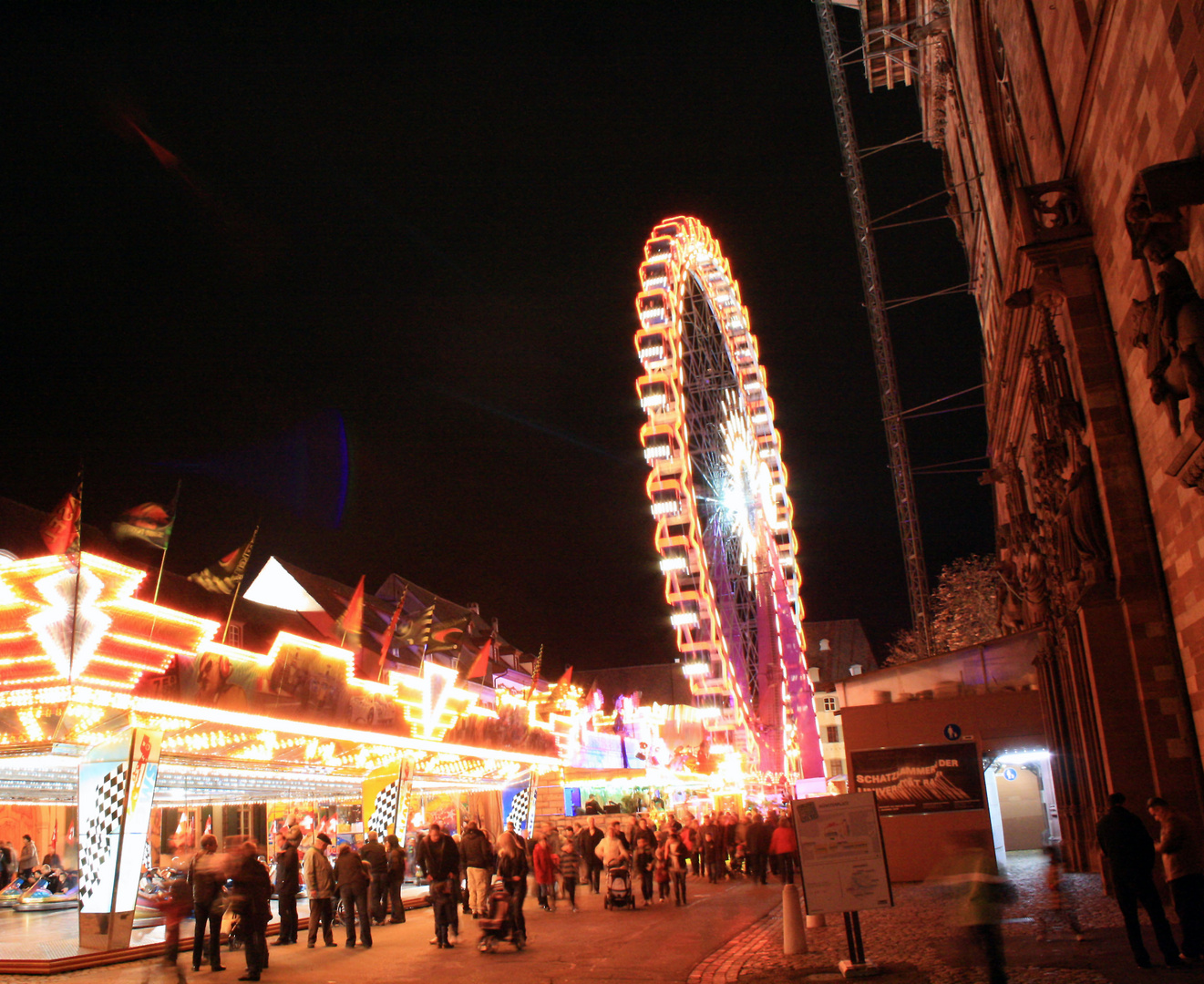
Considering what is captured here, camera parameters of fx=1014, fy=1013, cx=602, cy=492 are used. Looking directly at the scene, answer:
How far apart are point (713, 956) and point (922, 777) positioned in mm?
8536

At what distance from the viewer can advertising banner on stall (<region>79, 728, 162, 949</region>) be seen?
12.2 metres

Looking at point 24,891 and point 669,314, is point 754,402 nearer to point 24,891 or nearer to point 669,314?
point 669,314

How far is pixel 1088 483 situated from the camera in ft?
39.5

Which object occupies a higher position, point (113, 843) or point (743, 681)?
point (743, 681)

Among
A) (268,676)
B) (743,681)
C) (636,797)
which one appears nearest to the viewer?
(268,676)

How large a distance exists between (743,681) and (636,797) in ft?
23.4

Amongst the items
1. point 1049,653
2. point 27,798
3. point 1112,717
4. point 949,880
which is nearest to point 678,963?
point 949,880

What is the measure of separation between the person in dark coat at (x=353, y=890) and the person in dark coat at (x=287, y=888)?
61cm

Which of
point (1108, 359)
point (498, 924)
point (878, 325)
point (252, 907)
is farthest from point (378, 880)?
point (878, 325)

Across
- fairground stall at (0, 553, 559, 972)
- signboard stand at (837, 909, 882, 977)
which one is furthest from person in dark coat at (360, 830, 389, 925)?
signboard stand at (837, 909, 882, 977)

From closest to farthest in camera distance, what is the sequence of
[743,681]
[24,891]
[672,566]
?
[24,891] < [672,566] < [743,681]

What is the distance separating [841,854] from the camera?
984 cm

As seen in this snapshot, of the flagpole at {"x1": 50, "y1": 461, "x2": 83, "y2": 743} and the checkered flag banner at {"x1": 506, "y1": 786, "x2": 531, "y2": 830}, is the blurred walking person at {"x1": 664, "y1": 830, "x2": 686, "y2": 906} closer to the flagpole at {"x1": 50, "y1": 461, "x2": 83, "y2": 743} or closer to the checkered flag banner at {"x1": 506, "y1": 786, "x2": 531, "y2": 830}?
the checkered flag banner at {"x1": 506, "y1": 786, "x2": 531, "y2": 830}

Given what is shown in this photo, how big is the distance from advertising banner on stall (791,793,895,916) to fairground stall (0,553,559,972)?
298 inches
